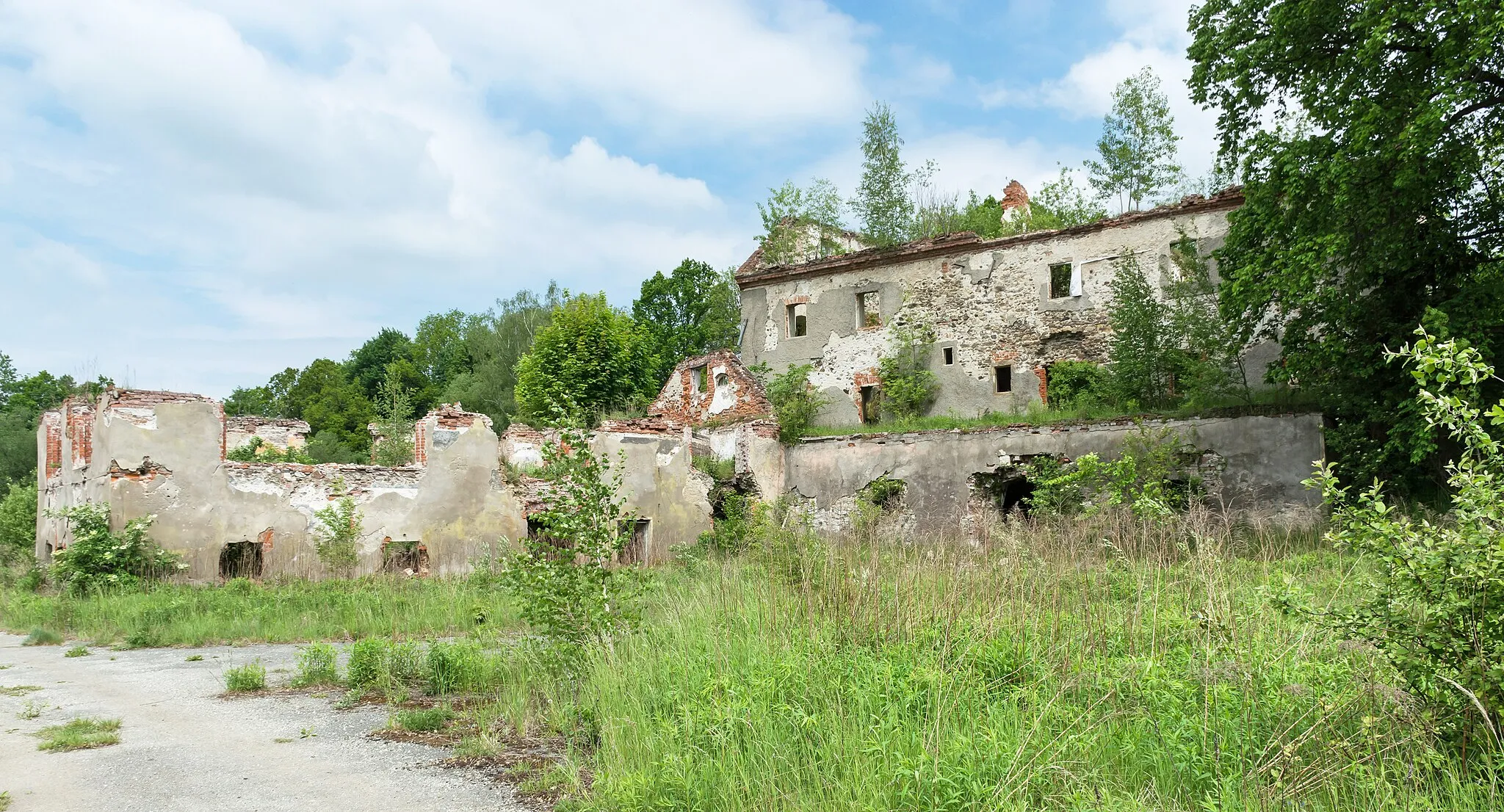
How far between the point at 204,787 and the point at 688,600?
386 cm

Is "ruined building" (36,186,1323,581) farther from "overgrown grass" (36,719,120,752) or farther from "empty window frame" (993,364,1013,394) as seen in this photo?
"overgrown grass" (36,719,120,752)

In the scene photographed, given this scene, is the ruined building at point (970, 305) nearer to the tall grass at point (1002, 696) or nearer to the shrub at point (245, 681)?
the tall grass at point (1002, 696)

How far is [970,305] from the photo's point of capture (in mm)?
26906

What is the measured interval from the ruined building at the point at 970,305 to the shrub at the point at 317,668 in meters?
20.0

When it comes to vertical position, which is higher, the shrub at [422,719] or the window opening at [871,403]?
the window opening at [871,403]

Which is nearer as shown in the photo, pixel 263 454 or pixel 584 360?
pixel 263 454

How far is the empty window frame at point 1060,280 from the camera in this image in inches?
1021

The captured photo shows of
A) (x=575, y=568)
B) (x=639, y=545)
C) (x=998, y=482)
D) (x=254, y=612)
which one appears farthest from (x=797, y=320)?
(x=575, y=568)

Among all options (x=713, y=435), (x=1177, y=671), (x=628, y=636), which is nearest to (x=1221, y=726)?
(x=1177, y=671)

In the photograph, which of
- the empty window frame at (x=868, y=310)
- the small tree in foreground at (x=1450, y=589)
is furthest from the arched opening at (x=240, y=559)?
the small tree in foreground at (x=1450, y=589)

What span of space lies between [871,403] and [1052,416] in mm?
6854

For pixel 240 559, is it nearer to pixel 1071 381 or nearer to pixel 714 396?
pixel 714 396

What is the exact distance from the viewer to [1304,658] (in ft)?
17.3

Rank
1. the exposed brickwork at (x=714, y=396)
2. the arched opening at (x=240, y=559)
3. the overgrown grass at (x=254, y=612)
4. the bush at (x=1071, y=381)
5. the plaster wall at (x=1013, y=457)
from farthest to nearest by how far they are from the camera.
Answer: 1. the exposed brickwork at (x=714, y=396)
2. the bush at (x=1071, y=381)
3. the plaster wall at (x=1013, y=457)
4. the arched opening at (x=240, y=559)
5. the overgrown grass at (x=254, y=612)
